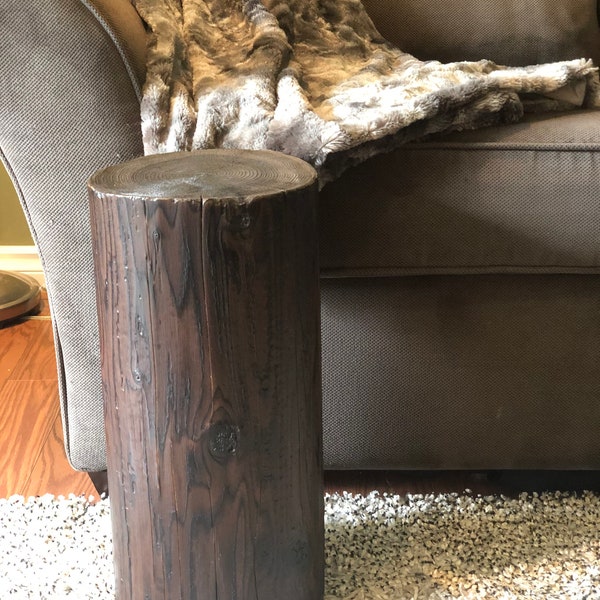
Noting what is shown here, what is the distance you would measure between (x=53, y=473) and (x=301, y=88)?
71cm

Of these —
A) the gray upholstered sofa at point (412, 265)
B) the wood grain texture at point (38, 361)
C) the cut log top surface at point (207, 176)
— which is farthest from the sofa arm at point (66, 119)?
the wood grain texture at point (38, 361)

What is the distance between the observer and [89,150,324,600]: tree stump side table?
A: 81 cm

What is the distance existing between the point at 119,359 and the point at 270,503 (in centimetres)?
22

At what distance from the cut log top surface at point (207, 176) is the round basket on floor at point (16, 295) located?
41.1 inches

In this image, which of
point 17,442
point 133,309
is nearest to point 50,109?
point 133,309

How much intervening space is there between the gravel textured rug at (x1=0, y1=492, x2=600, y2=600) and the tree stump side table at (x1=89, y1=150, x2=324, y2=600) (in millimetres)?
149

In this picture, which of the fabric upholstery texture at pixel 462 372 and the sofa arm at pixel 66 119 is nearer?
the sofa arm at pixel 66 119

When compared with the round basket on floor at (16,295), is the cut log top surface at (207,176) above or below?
above

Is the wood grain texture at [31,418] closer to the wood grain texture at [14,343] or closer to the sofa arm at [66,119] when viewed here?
the wood grain texture at [14,343]

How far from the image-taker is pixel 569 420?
1.18 m

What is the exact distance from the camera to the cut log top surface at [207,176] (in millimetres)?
812

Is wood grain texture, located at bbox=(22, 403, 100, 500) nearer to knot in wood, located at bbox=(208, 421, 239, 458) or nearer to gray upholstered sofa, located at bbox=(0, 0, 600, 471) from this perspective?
gray upholstered sofa, located at bbox=(0, 0, 600, 471)

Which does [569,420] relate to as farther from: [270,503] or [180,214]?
[180,214]

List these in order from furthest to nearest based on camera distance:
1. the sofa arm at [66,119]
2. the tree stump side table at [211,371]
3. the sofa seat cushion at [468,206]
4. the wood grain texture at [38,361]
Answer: the wood grain texture at [38,361] < the sofa seat cushion at [468,206] < the sofa arm at [66,119] < the tree stump side table at [211,371]
